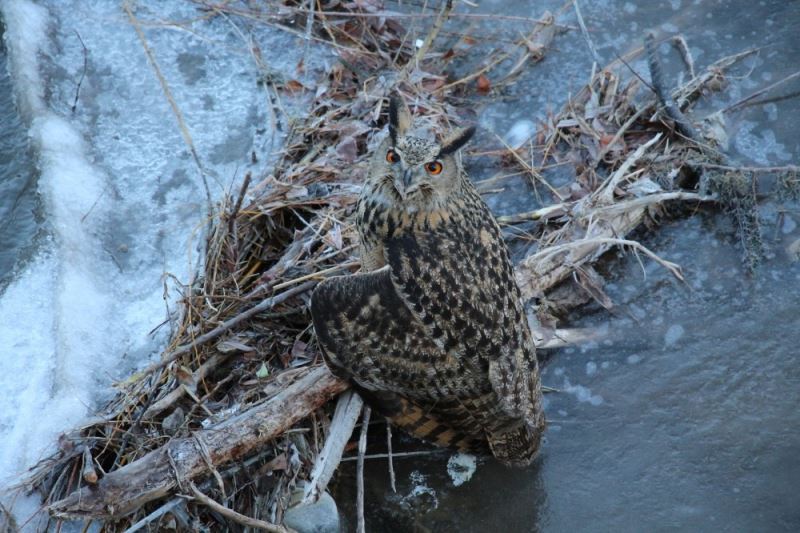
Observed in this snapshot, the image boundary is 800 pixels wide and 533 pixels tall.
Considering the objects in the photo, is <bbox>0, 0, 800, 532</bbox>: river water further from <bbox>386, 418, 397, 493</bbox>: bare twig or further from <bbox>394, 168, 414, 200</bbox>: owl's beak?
<bbox>394, 168, 414, 200</bbox>: owl's beak

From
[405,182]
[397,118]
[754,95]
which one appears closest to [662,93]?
[754,95]

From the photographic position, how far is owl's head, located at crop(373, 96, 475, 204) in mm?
3465

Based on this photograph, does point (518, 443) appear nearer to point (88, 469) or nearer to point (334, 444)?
point (334, 444)

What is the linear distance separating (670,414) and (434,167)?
1.50 m

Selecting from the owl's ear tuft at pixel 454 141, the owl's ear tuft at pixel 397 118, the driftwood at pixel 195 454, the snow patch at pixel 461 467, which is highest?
the owl's ear tuft at pixel 397 118

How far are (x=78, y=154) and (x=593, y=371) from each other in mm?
2870

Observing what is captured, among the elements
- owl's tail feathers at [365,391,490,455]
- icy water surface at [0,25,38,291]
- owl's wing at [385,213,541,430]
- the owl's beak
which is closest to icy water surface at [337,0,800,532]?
owl's tail feathers at [365,391,490,455]

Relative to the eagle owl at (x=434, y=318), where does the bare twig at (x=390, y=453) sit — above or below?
below

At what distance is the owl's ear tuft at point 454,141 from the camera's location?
3.54m

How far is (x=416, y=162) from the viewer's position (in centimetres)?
346

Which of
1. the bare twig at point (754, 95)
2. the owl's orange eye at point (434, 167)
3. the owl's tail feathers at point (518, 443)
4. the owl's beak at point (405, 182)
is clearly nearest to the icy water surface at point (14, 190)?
the owl's beak at point (405, 182)

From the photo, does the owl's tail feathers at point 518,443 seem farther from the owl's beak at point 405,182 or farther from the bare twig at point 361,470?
the owl's beak at point 405,182

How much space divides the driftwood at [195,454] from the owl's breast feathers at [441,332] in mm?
210

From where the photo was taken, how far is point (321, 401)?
11.9 ft
